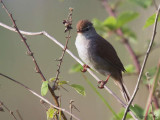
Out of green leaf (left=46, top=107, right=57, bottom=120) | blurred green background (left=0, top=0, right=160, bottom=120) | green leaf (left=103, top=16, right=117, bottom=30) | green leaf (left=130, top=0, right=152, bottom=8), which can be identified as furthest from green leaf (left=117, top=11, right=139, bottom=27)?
green leaf (left=46, top=107, right=57, bottom=120)

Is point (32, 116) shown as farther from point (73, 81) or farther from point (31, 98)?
point (73, 81)

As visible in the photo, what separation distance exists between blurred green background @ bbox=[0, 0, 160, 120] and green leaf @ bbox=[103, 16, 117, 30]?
57.7 inches

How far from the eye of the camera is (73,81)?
21.6 feet

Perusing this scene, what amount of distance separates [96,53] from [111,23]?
0.35 metres

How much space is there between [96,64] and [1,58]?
491 centimetres

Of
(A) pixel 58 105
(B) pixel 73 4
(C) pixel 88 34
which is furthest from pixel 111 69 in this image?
(B) pixel 73 4

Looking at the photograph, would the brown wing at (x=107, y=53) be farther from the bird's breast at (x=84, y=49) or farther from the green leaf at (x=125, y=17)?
the green leaf at (x=125, y=17)

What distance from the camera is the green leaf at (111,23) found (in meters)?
3.28

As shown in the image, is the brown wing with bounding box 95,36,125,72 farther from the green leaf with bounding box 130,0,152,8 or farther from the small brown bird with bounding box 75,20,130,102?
the green leaf with bounding box 130,0,152,8

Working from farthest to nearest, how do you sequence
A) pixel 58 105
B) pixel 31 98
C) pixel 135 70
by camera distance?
pixel 31 98, pixel 135 70, pixel 58 105

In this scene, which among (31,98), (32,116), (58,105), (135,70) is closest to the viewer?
(58,105)

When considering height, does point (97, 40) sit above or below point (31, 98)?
below

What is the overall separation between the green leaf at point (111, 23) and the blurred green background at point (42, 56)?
1.47 metres

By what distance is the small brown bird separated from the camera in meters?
3.29
